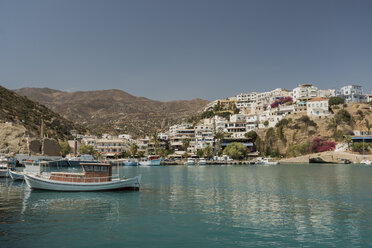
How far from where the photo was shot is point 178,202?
2839cm

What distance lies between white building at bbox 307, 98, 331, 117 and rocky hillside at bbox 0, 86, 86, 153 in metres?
102

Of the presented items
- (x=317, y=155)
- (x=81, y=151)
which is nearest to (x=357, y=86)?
(x=317, y=155)

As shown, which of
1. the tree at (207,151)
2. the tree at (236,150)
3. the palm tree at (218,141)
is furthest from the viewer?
the palm tree at (218,141)

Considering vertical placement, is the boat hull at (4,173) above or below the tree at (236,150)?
below

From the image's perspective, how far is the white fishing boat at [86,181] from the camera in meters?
34.9

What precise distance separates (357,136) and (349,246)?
349 feet

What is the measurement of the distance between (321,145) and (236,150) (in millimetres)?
31039

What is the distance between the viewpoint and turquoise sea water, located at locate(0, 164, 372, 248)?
16453 mm

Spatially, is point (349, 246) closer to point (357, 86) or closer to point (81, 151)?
point (81, 151)

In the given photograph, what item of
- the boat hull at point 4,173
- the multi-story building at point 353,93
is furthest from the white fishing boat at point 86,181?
the multi-story building at point 353,93

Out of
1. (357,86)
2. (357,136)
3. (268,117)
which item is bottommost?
(357,136)

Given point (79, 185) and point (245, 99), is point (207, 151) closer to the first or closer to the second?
point (245, 99)

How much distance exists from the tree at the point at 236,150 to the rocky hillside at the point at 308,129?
32.6 ft

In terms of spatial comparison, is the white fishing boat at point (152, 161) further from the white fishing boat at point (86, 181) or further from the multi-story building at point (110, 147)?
the white fishing boat at point (86, 181)
